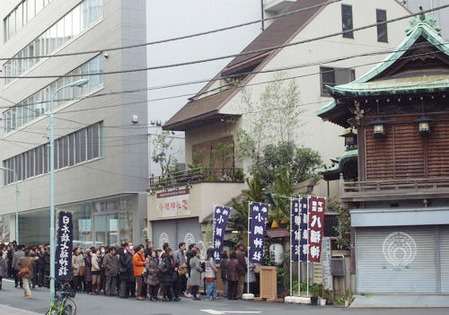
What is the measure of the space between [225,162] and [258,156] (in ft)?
7.45

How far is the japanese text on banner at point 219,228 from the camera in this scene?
26.4m

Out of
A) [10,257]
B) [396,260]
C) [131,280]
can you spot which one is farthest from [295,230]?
[10,257]

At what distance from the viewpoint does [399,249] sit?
75.2 ft

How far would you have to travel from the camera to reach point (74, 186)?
43969 mm

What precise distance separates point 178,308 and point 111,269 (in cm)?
508

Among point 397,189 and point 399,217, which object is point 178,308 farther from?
point 397,189

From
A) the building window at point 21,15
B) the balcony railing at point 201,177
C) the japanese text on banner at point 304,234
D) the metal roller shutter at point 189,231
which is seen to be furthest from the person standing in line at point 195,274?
the building window at point 21,15

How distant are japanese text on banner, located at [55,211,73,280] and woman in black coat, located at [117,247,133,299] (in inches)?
139

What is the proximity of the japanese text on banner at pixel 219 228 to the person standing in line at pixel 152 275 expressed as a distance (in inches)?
104

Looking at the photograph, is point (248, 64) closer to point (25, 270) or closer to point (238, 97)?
point (238, 97)

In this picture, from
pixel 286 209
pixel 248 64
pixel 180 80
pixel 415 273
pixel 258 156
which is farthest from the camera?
pixel 180 80

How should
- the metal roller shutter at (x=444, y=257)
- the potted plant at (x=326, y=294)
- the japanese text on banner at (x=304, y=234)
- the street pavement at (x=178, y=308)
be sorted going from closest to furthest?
the street pavement at (x=178, y=308) → the metal roller shutter at (x=444, y=257) → the potted plant at (x=326, y=294) → the japanese text on banner at (x=304, y=234)

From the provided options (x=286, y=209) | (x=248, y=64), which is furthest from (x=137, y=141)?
(x=286, y=209)

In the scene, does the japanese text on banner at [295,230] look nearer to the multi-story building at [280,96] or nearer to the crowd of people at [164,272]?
the crowd of people at [164,272]
